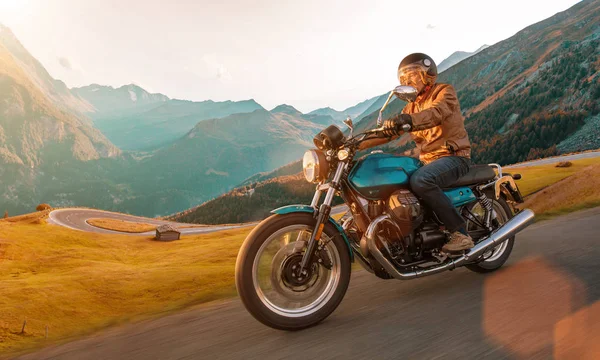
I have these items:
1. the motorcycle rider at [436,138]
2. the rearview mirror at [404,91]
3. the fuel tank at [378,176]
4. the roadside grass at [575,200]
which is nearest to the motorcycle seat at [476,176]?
the motorcycle rider at [436,138]

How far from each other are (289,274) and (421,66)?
3.10 meters

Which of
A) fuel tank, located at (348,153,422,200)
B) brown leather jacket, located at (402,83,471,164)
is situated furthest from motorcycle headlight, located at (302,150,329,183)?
brown leather jacket, located at (402,83,471,164)

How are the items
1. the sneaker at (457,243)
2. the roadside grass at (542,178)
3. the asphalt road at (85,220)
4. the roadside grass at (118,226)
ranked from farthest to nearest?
the asphalt road at (85,220), the roadside grass at (118,226), the roadside grass at (542,178), the sneaker at (457,243)

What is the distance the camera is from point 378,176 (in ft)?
13.7

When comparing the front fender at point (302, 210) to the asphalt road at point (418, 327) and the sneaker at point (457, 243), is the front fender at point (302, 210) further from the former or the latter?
the sneaker at point (457, 243)

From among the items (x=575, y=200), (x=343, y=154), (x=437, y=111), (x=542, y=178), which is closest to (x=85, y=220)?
(x=542, y=178)

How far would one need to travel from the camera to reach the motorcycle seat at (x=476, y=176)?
4902 millimetres

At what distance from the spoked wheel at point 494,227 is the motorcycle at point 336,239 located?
0.63m

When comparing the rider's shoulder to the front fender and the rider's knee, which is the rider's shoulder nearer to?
the rider's knee

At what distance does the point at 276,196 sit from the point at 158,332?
177 meters

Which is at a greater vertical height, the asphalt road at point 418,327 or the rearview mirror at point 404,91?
the rearview mirror at point 404,91

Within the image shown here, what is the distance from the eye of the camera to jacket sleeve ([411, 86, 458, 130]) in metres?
4.23

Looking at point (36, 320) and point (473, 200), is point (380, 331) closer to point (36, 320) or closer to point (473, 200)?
point (473, 200)

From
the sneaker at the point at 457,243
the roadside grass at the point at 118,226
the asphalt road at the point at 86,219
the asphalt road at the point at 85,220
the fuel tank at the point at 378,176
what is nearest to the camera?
the fuel tank at the point at 378,176
